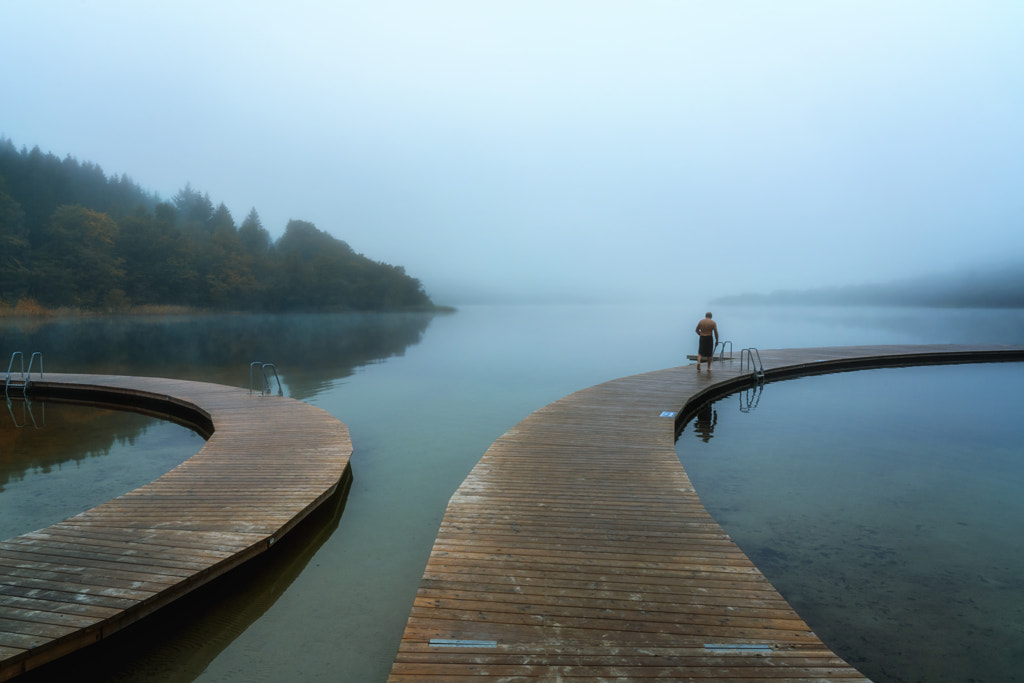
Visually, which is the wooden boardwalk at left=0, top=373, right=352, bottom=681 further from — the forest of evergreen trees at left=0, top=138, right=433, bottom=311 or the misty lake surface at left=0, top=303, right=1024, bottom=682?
the forest of evergreen trees at left=0, top=138, right=433, bottom=311

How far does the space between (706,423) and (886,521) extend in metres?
5.00

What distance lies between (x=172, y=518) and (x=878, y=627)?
230 inches

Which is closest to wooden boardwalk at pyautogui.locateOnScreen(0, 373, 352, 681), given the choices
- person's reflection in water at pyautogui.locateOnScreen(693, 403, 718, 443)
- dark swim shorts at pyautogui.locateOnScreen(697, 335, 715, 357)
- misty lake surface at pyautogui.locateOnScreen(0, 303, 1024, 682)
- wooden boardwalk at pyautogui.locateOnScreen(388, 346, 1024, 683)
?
misty lake surface at pyautogui.locateOnScreen(0, 303, 1024, 682)

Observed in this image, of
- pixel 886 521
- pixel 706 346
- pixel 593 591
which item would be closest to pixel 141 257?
pixel 706 346

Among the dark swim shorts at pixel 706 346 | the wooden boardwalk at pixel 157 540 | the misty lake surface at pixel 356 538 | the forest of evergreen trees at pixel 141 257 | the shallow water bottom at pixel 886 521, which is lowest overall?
the shallow water bottom at pixel 886 521

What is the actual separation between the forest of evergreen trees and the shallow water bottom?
203 feet

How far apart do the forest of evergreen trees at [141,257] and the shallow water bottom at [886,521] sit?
61773mm

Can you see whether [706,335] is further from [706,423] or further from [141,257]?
[141,257]

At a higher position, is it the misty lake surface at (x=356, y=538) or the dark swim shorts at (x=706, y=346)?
the dark swim shorts at (x=706, y=346)

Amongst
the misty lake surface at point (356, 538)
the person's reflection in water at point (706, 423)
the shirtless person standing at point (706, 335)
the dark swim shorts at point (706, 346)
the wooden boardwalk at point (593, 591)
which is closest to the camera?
the wooden boardwalk at point (593, 591)

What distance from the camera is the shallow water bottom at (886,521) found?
3.68 m

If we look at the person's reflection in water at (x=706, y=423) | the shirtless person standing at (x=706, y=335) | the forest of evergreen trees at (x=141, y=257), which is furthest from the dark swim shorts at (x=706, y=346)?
the forest of evergreen trees at (x=141, y=257)

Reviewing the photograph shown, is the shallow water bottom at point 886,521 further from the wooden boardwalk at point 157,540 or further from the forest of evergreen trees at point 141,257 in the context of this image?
the forest of evergreen trees at point 141,257

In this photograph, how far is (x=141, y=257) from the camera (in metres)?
57.9
